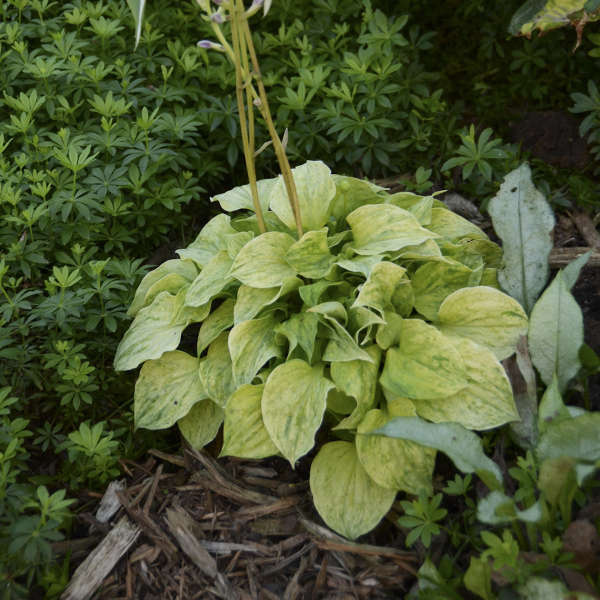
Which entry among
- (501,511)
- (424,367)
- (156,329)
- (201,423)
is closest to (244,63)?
(156,329)

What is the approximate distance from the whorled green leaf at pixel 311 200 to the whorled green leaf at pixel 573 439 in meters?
1.08

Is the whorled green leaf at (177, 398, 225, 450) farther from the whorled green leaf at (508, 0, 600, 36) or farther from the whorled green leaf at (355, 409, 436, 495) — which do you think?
the whorled green leaf at (508, 0, 600, 36)

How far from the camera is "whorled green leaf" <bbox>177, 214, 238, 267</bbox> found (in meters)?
2.54

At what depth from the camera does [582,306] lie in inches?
100

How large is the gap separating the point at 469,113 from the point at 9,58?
2316 mm

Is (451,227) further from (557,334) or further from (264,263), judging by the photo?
(264,263)

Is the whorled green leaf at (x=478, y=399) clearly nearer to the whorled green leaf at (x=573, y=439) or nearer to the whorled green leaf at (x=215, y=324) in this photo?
the whorled green leaf at (x=573, y=439)

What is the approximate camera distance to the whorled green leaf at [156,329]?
2.34 meters

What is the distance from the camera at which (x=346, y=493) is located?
2076mm

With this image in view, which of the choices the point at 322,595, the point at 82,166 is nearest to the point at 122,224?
the point at 82,166

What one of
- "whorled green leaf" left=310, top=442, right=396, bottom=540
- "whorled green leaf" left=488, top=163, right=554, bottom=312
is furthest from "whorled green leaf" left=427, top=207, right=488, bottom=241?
"whorled green leaf" left=310, top=442, right=396, bottom=540

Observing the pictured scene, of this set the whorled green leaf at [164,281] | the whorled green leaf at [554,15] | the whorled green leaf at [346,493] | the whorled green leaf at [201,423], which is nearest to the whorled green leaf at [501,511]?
the whorled green leaf at [346,493]

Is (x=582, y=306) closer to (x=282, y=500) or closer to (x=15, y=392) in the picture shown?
(x=282, y=500)

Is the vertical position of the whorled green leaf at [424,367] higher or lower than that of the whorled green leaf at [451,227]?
lower
